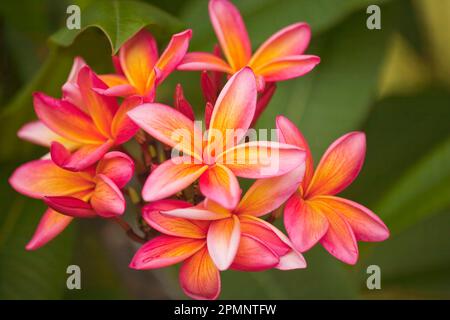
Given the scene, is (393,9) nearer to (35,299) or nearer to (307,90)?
(307,90)

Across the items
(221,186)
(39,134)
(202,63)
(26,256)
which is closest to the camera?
(221,186)

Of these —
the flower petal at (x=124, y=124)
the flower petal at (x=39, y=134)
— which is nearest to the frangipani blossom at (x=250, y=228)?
the flower petal at (x=124, y=124)

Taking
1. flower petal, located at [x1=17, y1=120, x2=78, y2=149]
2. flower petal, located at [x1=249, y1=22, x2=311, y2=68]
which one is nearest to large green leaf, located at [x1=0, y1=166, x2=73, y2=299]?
flower petal, located at [x1=17, y1=120, x2=78, y2=149]

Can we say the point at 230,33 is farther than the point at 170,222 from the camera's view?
Yes

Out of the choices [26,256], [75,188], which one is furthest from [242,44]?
[26,256]

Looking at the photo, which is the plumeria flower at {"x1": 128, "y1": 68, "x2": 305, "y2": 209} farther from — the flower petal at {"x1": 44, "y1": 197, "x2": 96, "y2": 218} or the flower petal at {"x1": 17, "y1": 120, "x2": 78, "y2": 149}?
the flower petal at {"x1": 17, "y1": 120, "x2": 78, "y2": 149}

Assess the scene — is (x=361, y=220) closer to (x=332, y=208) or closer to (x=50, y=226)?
(x=332, y=208)

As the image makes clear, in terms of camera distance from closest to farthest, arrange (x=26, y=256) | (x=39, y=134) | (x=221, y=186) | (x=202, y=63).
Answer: (x=221, y=186), (x=202, y=63), (x=39, y=134), (x=26, y=256)
